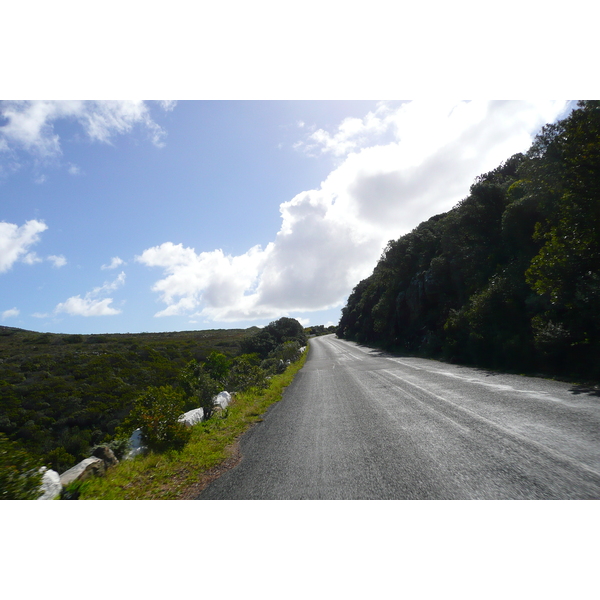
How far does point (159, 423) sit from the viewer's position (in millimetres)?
7625

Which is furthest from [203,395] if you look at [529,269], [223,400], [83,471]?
[529,269]

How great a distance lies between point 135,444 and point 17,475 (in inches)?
137

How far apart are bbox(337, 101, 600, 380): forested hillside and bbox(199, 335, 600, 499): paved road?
3.30m

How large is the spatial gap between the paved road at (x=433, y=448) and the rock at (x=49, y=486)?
210 cm

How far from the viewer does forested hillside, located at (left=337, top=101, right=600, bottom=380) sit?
1128cm

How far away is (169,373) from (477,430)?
32354mm

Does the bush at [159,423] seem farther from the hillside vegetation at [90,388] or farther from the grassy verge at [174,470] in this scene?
the grassy verge at [174,470]

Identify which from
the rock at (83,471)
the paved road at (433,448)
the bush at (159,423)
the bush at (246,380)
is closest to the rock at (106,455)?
the rock at (83,471)

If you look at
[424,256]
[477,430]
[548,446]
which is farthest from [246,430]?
[424,256]

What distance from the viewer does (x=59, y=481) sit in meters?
5.16

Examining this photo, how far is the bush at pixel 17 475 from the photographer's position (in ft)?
13.3

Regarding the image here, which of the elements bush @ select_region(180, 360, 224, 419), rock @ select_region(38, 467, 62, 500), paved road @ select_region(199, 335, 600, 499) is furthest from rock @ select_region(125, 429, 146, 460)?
bush @ select_region(180, 360, 224, 419)

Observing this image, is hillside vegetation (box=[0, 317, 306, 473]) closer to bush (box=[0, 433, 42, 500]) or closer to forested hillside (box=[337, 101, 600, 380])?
→ bush (box=[0, 433, 42, 500])

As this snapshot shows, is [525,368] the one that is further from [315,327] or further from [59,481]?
[315,327]
